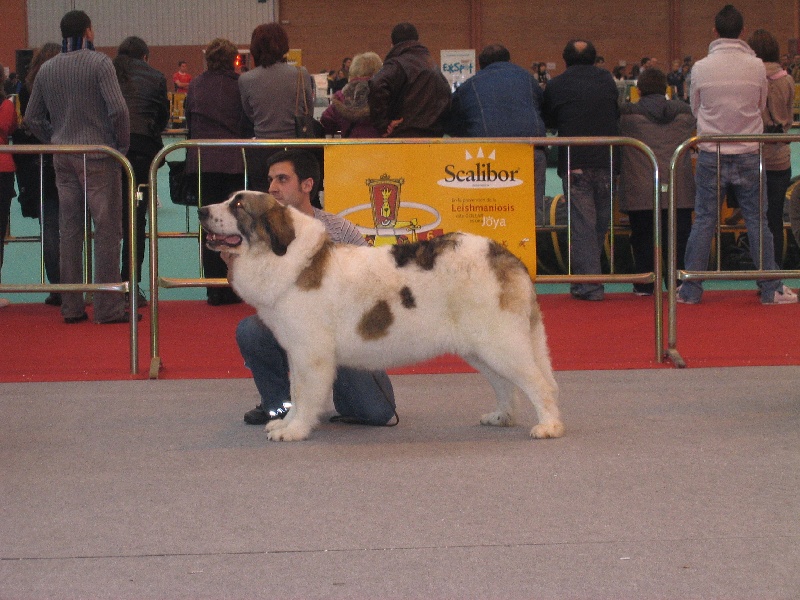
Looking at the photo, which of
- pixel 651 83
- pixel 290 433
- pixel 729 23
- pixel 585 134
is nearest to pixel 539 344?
pixel 290 433

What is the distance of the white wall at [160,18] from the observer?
31766 millimetres

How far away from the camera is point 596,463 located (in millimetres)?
4367

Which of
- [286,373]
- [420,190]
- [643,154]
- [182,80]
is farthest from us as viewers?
[182,80]

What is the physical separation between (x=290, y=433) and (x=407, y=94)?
13.5ft

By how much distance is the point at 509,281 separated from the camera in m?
4.74

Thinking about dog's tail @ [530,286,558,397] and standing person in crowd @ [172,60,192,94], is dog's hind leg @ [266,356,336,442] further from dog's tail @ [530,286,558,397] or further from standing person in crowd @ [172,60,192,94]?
standing person in crowd @ [172,60,192,94]

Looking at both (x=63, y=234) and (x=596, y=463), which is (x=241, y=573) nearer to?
(x=596, y=463)

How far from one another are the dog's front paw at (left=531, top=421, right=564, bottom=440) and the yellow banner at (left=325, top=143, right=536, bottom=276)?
203 cm

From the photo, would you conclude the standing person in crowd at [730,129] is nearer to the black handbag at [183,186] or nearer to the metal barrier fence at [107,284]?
the black handbag at [183,186]

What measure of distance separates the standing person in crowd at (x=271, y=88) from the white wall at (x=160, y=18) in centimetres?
2426

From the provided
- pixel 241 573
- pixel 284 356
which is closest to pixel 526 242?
pixel 284 356

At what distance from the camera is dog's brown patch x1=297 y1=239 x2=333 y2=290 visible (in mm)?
4770

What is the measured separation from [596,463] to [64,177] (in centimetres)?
503

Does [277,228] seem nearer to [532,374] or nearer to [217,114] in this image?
[532,374]
